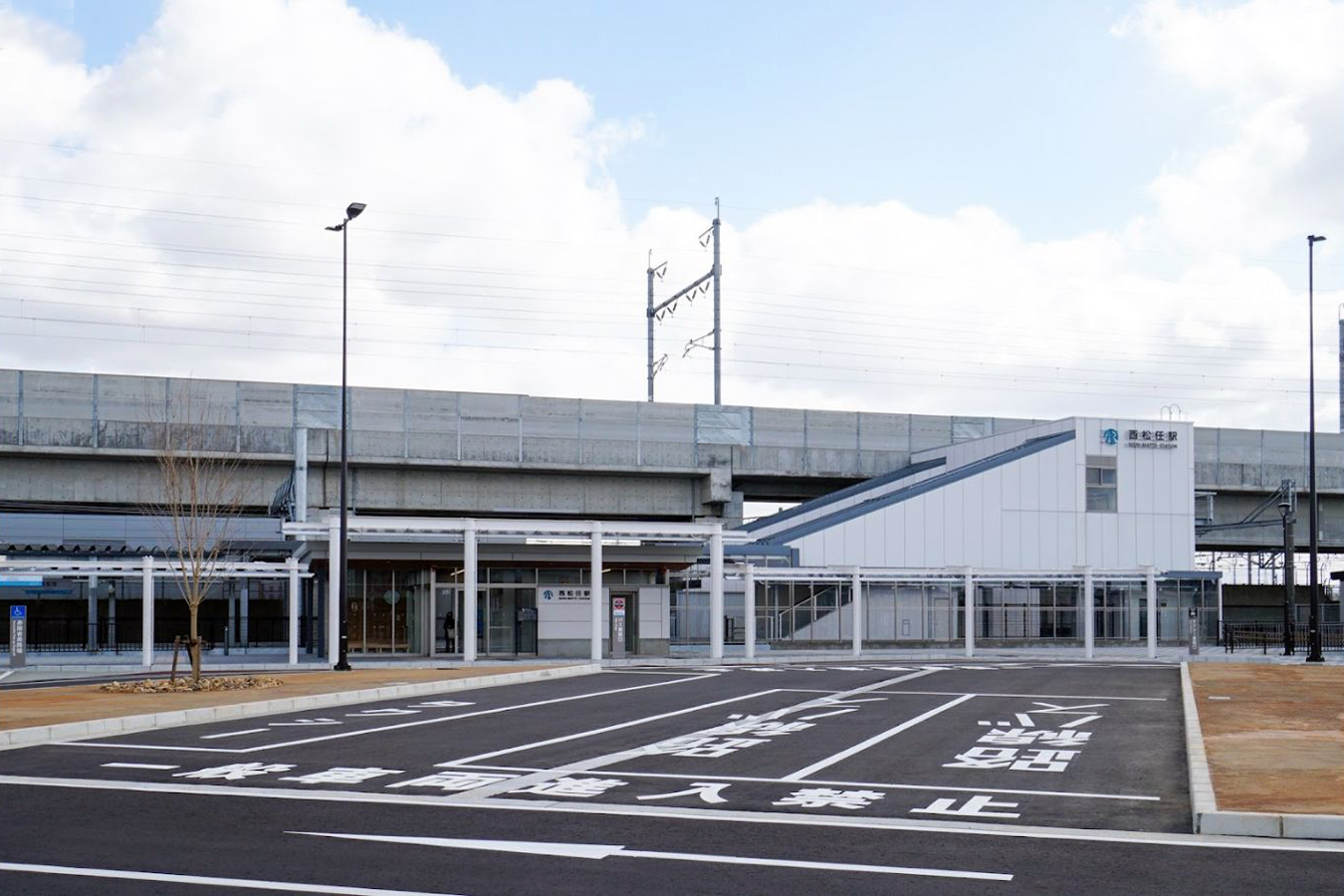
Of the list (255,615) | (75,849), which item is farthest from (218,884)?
(255,615)

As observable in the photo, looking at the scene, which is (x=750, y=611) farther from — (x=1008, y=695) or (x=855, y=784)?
(x=855, y=784)

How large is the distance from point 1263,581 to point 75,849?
9296cm

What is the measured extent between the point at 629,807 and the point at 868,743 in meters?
6.24

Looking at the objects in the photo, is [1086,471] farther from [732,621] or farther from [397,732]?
[397,732]

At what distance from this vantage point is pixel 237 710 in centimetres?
2177

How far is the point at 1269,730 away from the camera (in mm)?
18234

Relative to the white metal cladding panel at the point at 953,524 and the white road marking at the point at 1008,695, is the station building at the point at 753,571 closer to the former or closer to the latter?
the white metal cladding panel at the point at 953,524

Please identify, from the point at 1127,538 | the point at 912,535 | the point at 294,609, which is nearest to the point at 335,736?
the point at 294,609

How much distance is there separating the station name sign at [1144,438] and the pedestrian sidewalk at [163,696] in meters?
35.0

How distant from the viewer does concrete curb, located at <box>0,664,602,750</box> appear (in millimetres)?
17984

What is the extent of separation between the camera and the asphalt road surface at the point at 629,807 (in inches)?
369

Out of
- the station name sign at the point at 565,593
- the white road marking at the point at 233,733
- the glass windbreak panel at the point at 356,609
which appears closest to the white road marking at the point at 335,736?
the white road marking at the point at 233,733

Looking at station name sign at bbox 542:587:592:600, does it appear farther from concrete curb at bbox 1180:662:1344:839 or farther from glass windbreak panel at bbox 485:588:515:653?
concrete curb at bbox 1180:662:1344:839

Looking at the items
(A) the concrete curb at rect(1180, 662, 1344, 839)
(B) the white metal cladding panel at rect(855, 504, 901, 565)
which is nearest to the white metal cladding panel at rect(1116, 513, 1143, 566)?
(B) the white metal cladding panel at rect(855, 504, 901, 565)
